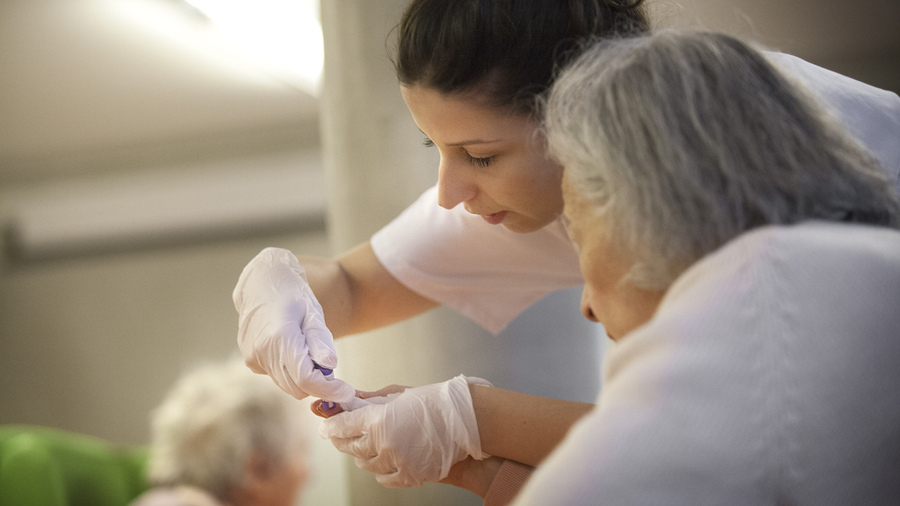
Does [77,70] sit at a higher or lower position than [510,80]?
lower

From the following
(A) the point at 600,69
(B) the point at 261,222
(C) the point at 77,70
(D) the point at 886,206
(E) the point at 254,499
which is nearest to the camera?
(D) the point at 886,206

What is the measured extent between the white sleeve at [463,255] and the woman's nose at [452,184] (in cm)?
20

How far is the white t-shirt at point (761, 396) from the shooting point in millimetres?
487

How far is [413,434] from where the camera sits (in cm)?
90

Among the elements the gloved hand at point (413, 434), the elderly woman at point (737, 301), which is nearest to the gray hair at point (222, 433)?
the gloved hand at point (413, 434)

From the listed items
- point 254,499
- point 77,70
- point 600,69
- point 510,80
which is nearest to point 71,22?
point 77,70

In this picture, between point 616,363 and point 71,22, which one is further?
point 71,22

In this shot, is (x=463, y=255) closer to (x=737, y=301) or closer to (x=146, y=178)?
(x=737, y=301)

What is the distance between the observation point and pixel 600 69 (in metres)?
0.73

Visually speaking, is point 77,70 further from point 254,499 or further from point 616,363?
point 616,363

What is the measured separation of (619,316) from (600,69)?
0.26 meters

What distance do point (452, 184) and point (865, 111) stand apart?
565 millimetres

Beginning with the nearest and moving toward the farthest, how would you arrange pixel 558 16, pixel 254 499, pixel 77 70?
pixel 558 16 → pixel 254 499 → pixel 77 70

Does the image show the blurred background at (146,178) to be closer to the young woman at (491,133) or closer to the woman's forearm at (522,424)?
the young woman at (491,133)
